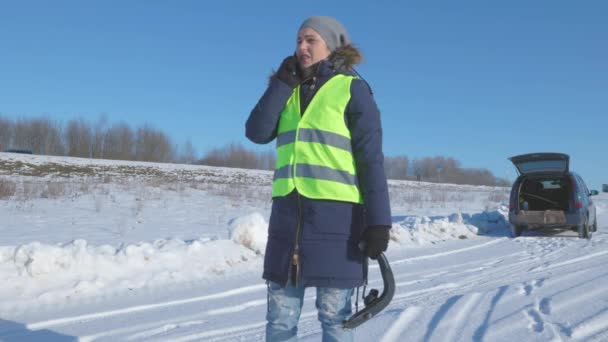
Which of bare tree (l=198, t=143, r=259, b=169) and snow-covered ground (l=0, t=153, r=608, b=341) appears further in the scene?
bare tree (l=198, t=143, r=259, b=169)

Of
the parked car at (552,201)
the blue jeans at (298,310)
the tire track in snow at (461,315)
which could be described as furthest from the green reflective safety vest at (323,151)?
the parked car at (552,201)

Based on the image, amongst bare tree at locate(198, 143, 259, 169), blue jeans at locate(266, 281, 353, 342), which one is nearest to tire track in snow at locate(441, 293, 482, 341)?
blue jeans at locate(266, 281, 353, 342)

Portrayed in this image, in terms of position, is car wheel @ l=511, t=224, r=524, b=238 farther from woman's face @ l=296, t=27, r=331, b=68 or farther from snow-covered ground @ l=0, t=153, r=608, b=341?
woman's face @ l=296, t=27, r=331, b=68

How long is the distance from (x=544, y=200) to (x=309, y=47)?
11.2 meters

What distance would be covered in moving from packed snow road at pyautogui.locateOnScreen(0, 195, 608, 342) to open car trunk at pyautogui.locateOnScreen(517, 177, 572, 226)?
13.6ft

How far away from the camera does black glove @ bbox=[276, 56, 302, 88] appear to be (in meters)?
2.28

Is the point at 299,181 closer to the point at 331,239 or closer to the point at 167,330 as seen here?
the point at 331,239

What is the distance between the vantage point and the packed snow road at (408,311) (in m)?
3.69

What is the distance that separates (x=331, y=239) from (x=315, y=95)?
0.69 metres

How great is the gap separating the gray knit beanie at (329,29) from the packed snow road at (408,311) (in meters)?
2.26

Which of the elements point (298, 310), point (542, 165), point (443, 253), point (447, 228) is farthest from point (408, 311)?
point (542, 165)

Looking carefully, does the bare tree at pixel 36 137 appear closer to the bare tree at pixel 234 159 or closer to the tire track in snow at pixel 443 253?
the bare tree at pixel 234 159

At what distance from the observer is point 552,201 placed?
11695 millimetres

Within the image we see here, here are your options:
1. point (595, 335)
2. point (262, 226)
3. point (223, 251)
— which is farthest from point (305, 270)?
point (262, 226)
